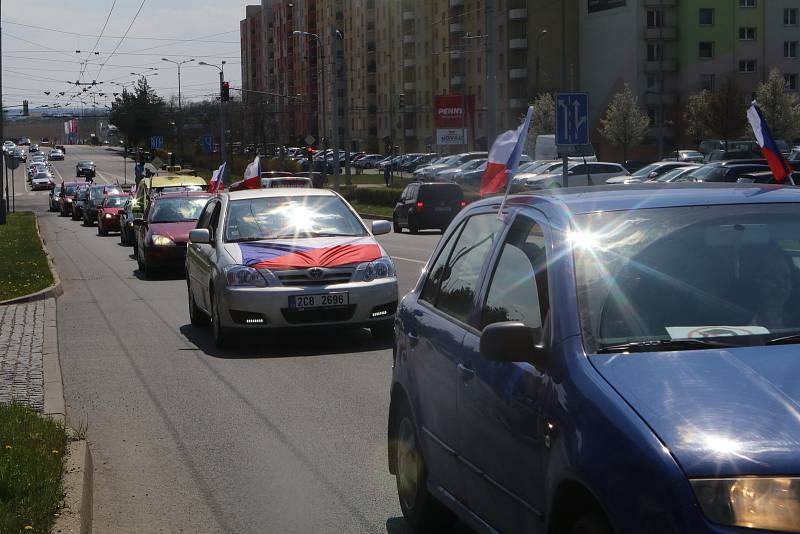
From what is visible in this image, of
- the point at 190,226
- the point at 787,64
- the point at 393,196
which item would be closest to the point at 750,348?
the point at 190,226

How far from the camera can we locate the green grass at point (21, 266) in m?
19.5

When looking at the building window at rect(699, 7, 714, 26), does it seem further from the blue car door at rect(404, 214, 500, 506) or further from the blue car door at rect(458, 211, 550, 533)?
the blue car door at rect(458, 211, 550, 533)

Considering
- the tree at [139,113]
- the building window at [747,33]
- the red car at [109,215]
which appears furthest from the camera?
the tree at [139,113]

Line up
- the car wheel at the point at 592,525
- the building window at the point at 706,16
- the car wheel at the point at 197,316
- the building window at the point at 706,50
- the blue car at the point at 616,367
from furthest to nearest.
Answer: the building window at the point at 706,16 → the building window at the point at 706,50 → the car wheel at the point at 197,316 → the car wheel at the point at 592,525 → the blue car at the point at 616,367

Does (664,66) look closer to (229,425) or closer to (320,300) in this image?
(320,300)

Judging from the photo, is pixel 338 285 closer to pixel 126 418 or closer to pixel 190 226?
pixel 126 418

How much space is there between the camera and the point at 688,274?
4.25 meters

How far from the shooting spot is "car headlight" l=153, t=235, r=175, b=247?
2269 centimetres

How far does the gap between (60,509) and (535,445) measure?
2.79 meters

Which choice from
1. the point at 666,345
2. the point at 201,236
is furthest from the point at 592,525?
the point at 201,236

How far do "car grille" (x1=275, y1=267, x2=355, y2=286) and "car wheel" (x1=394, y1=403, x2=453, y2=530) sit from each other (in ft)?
20.5

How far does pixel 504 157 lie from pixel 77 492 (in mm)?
3077

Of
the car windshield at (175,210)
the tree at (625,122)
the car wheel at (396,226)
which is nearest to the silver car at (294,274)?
the car windshield at (175,210)

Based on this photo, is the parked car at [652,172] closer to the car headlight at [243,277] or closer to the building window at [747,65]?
the car headlight at [243,277]
